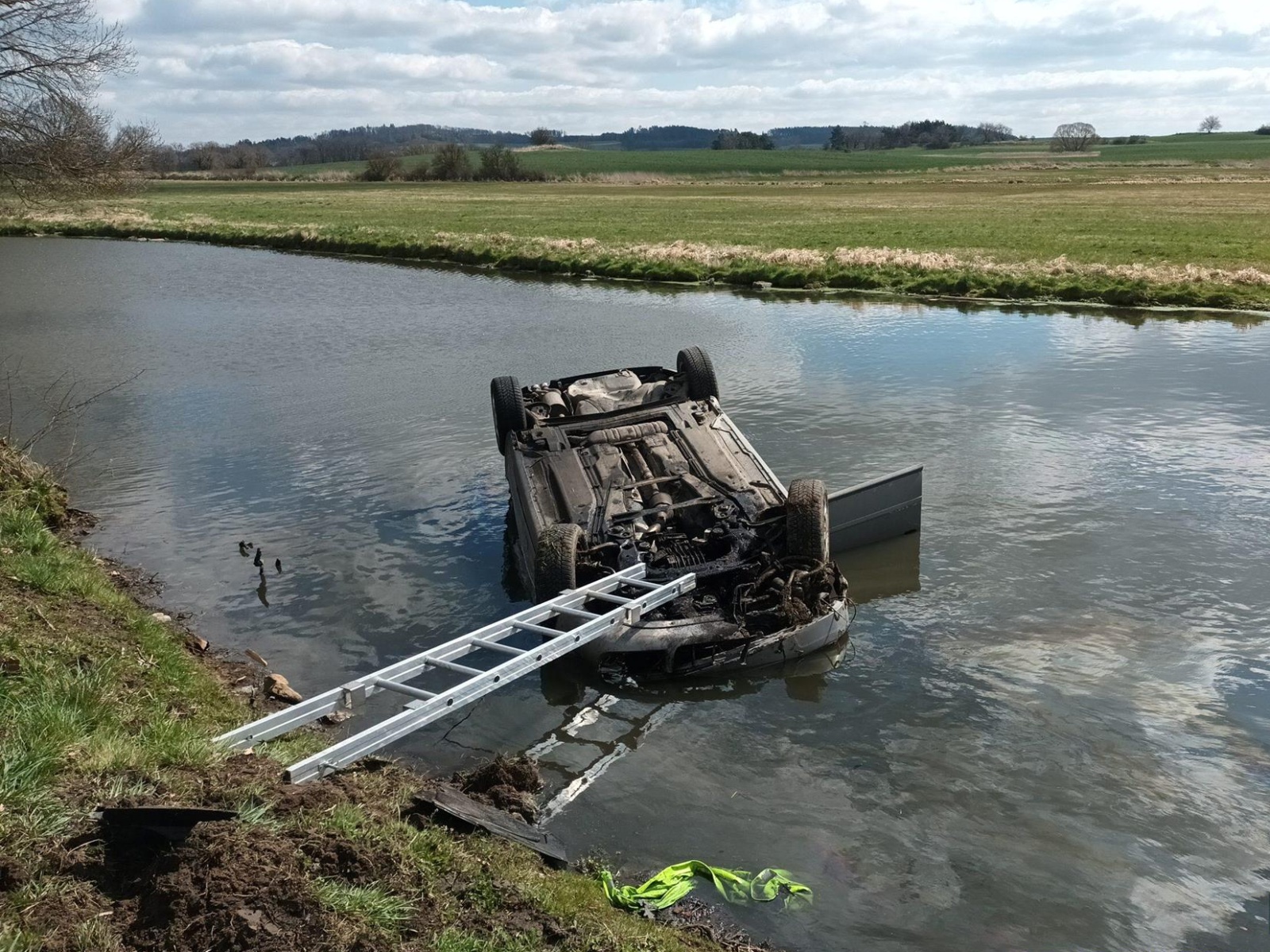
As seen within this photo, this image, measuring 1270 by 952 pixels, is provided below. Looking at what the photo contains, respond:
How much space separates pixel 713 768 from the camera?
30.2 feet

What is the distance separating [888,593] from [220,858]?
8916 mm

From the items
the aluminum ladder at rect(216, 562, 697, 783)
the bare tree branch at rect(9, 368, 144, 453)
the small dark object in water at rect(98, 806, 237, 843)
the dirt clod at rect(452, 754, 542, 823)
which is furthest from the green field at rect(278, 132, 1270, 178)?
the small dark object in water at rect(98, 806, 237, 843)

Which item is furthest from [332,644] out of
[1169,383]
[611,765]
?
[1169,383]

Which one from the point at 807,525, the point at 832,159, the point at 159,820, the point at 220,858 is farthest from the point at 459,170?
the point at 220,858

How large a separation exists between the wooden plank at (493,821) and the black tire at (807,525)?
486cm

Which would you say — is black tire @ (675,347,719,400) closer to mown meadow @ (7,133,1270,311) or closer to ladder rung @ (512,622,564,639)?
ladder rung @ (512,622,564,639)

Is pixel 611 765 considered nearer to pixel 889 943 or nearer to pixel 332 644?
pixel 889 943

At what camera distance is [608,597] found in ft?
35.0

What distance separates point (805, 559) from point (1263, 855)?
4.97 meters

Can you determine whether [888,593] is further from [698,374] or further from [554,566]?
[698,374]

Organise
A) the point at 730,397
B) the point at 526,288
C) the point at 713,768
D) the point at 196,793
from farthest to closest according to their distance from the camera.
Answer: the point at 526,288, the point at 730,397, the point at 713,768, the point at 196,793

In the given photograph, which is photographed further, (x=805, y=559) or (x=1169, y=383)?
(x=1169, y=383)

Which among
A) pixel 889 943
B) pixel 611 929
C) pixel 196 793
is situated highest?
pixel 196 793

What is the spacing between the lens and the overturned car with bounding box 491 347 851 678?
35.4 ft
